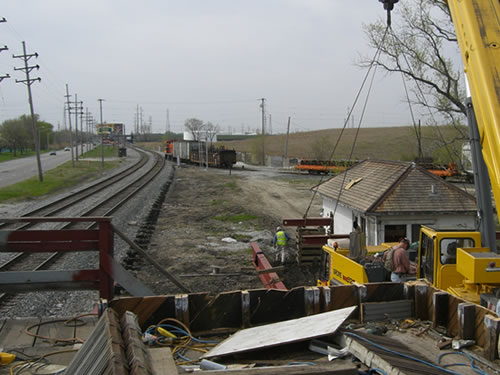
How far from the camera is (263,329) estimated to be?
589cm

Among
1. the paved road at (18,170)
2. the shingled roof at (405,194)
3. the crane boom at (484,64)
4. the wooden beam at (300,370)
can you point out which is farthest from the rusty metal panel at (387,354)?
the paved road at (18,170)

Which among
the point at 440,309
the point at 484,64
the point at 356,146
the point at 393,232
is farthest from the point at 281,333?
the point at 356,146

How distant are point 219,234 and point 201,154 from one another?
4708 centimetres

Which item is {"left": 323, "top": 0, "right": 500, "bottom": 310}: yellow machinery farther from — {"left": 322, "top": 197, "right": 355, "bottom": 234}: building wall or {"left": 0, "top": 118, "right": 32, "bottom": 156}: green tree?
{"left": 0, "top": 118, "right": 32, "bottom": 156}: green tree

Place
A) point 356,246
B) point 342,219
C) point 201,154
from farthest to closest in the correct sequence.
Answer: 1. point 201,154
2. point 342,219
3. point 356,246

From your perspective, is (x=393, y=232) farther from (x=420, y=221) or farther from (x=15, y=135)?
(x=15, y=135)

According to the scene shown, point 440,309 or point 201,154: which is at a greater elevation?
point 201,154

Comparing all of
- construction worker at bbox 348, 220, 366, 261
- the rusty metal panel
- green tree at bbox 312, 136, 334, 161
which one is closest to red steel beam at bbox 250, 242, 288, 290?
construction worker at bbox 348, 220, 366, 261

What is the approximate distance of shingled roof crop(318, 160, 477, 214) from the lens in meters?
15.5

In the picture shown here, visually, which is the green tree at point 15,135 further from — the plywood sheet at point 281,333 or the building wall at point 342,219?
the plywood sheet at point 281,333

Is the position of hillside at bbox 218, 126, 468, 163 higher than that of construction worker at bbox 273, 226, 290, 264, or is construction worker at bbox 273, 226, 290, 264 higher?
hillside at bbox 218, 126, 468, 163

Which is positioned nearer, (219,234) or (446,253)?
(446,253)

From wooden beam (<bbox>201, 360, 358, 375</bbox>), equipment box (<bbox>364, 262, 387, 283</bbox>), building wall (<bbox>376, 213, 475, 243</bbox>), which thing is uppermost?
wooden beam (<bbox>201, 360, 358, 375</bbox>)

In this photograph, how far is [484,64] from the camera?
630 cm
